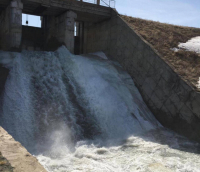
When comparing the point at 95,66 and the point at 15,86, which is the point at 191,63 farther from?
the point at 15,86

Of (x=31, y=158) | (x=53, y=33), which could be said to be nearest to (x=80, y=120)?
(x=31, y=158)

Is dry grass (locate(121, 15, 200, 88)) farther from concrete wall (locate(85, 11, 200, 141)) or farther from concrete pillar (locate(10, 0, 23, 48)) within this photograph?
concrete pillar (locate(10, 0, 23, 48))

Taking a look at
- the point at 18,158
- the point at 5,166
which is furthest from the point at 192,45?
the point at 5,166

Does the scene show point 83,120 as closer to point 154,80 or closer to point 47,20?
point 154,80

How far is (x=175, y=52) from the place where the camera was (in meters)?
12.8

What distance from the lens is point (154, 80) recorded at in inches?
471

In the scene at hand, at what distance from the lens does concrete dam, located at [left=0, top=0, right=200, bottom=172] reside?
24.8 feet

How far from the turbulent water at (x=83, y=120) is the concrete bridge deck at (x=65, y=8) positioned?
136 inches

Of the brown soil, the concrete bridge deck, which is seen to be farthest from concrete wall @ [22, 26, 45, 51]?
the brown soil

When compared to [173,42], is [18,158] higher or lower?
lower

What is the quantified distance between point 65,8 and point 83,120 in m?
8.89

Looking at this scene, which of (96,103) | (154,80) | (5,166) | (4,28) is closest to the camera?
(5,166)

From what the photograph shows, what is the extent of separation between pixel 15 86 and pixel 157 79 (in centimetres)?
706

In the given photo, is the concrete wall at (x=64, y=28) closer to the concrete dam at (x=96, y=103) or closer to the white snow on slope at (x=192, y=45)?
the concrete dam at (x=96, y=103)
